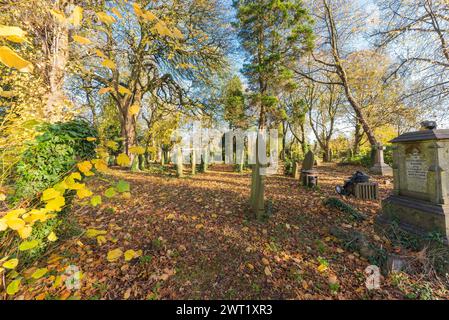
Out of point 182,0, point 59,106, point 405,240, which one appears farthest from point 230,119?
point 405,240

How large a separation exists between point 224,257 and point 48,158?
9.80ft

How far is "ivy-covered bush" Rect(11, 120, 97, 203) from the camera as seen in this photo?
7.81 feet

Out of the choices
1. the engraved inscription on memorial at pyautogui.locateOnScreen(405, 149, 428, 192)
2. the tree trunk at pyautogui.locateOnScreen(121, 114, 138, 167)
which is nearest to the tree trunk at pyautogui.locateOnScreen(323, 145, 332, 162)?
the engraved inscription on memorial at pyautogui.locateOnScreen(405, 149, 428, 192)

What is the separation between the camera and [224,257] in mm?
2980

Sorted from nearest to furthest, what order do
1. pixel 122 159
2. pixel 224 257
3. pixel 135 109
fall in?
pixel 135 109 → pixel 122 159 → pixel 224 257

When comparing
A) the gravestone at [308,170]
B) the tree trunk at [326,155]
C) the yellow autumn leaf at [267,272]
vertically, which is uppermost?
the tree trunk at [326,155]

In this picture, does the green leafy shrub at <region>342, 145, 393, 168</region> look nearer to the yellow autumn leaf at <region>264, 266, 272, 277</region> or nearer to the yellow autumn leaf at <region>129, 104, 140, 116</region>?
the yellow autumn leaf at <region>264, 266, 272, 277</region>

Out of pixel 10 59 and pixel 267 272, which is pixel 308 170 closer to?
pixel 267 272

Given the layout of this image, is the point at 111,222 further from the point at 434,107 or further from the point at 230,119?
the point at 434,107

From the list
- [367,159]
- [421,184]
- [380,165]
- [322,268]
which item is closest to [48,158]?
[322,268]

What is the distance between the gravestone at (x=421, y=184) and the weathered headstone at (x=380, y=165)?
7292mm

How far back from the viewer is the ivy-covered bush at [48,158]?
7.81 ft

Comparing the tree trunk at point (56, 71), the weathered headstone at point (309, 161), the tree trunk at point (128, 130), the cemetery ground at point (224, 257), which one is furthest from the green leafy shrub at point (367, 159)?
the tree trunk at point (56, 71)

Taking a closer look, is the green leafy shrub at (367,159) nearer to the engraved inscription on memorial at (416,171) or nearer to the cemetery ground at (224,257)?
the cemetery ground at (224,257)
